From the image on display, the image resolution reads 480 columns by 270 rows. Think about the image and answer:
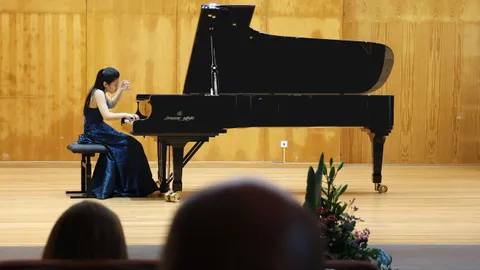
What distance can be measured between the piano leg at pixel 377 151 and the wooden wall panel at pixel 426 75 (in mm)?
2926

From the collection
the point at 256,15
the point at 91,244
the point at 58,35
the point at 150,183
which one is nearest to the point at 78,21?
the point at 58,35

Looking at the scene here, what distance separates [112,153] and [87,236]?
5.73 meters

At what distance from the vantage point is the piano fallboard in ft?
19.1

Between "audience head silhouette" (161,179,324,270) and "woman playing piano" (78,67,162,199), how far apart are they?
19.1 ft

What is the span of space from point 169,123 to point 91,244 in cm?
534

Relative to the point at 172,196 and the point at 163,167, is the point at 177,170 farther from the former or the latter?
the point at 163,167

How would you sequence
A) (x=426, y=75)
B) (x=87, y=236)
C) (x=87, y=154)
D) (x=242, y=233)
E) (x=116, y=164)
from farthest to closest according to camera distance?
1. (x=426, y=75)
2. (x=116, y=164)
3. (x=87, y=154)
4. (x=87, y=236)
5. (x=242, y=233)

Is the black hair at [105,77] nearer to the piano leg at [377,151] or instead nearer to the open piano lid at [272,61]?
the open piano lid at [272,61]

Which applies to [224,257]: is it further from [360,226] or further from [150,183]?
Answer: [150,183]

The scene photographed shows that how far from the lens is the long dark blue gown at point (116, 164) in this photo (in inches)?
245

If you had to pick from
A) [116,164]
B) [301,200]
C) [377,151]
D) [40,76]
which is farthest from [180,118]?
[40,76]

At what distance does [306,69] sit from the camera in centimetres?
630

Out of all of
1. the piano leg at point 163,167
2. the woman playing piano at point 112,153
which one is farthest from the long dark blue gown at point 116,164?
the piano leg at point 163,167

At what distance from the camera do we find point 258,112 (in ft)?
19.8
